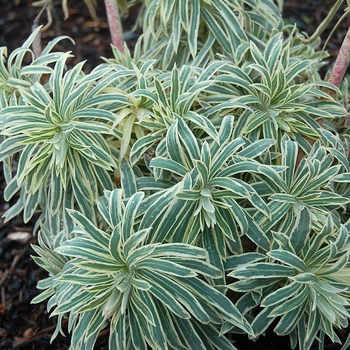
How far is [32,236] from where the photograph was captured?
2400 mm

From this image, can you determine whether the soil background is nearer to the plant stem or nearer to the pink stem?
the plant stem

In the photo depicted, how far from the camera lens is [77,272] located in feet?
4.42

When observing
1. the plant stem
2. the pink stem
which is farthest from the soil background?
the pink stem

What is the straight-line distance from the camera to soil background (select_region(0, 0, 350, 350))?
2037 mm

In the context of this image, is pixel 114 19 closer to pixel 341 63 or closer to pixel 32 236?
pixel 341 63

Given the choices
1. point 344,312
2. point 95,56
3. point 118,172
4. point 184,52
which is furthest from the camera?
point 95,56

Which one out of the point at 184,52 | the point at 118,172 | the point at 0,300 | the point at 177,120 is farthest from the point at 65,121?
the point at 0,300

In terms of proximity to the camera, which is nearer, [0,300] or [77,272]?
[77,272]

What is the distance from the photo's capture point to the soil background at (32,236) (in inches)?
80.2

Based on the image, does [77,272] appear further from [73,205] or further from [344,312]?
[344,312]

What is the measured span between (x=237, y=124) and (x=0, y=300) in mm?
1397

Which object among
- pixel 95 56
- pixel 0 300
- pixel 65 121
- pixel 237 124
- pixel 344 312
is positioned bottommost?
pixel 0 300

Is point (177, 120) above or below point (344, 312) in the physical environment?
above

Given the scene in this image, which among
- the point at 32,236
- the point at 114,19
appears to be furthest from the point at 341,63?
the point at 32,236
